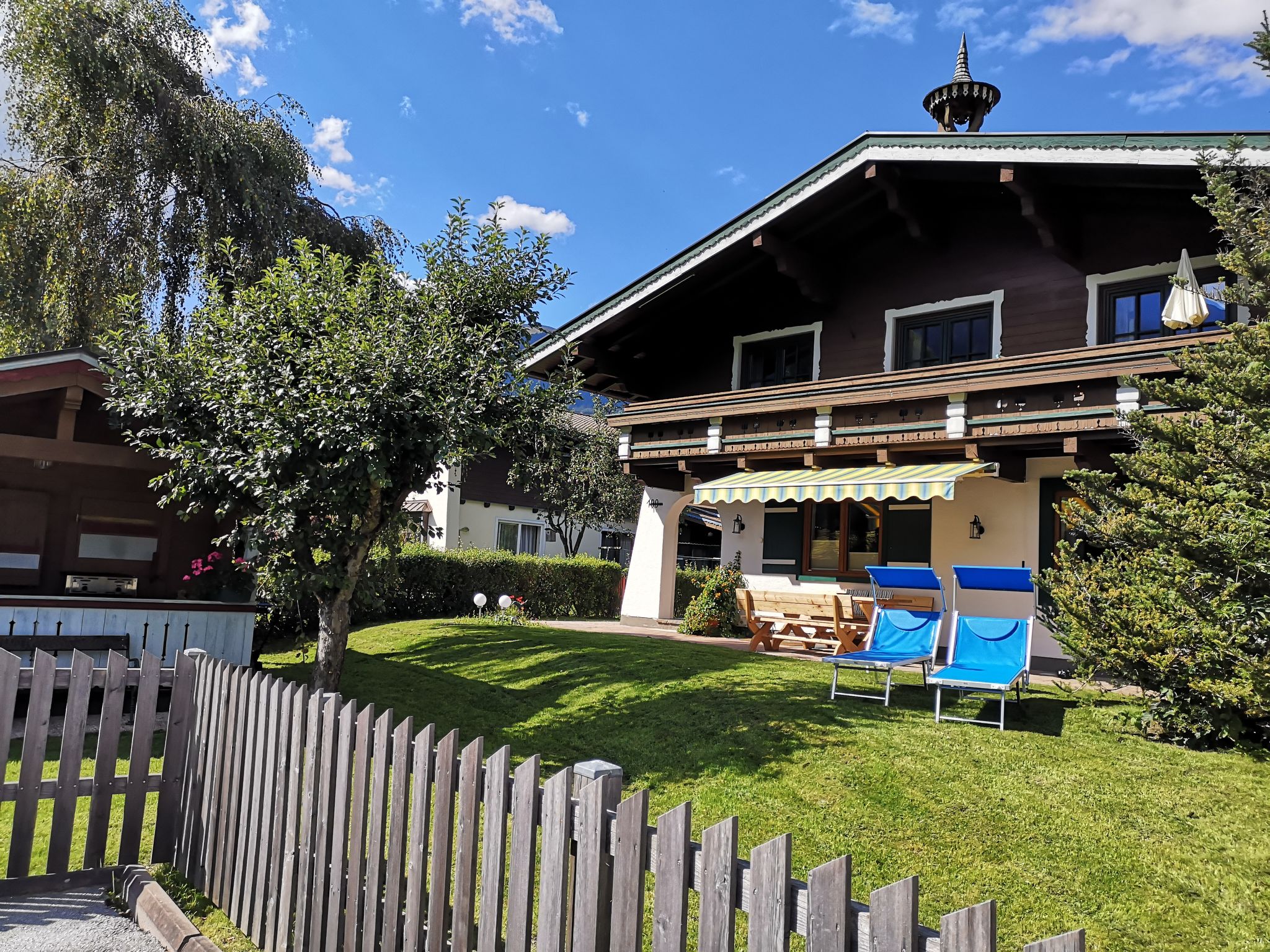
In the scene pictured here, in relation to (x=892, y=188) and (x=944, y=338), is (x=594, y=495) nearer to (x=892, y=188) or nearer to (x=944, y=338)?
(x=944, y=338)

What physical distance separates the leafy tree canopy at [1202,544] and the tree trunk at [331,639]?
686 cm

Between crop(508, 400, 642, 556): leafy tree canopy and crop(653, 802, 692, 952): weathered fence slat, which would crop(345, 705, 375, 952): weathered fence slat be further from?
crop(508, 400, 642, 556): leafy tree canopy

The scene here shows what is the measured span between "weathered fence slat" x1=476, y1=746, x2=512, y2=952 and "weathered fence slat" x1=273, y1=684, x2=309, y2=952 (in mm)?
1440

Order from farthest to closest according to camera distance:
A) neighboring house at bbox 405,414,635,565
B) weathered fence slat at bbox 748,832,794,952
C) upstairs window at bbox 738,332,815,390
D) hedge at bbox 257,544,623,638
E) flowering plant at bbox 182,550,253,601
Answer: neighboring house at bbox 405,414,635,565, hedge at bbox 257,544,623,638, upstairs window at bbox 738,332,815,390, flowering plant at bbox 182,550,253,601, weathered fence slat at bbox 748,832,794,952

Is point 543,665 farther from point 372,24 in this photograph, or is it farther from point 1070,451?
point 372,24

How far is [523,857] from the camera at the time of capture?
2975mm

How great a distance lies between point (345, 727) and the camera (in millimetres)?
3889

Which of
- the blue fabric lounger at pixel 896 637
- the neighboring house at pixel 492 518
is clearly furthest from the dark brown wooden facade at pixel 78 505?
the neighboring house at pixel 492 518

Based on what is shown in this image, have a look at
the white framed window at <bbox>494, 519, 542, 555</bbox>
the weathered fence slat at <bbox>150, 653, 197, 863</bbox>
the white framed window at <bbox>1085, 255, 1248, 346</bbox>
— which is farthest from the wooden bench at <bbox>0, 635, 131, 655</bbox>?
the white framed window at <bbox>494, 519, 542, 555</bbox>

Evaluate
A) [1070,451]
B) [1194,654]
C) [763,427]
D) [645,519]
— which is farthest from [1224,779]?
[645,519]

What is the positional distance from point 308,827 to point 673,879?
231cm

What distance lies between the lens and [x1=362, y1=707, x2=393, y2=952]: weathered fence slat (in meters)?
3.58

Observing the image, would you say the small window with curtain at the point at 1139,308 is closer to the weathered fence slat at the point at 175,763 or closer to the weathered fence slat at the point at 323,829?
the weathered fence slat at the point at 323,829

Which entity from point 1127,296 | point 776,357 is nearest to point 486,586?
point 776,357
